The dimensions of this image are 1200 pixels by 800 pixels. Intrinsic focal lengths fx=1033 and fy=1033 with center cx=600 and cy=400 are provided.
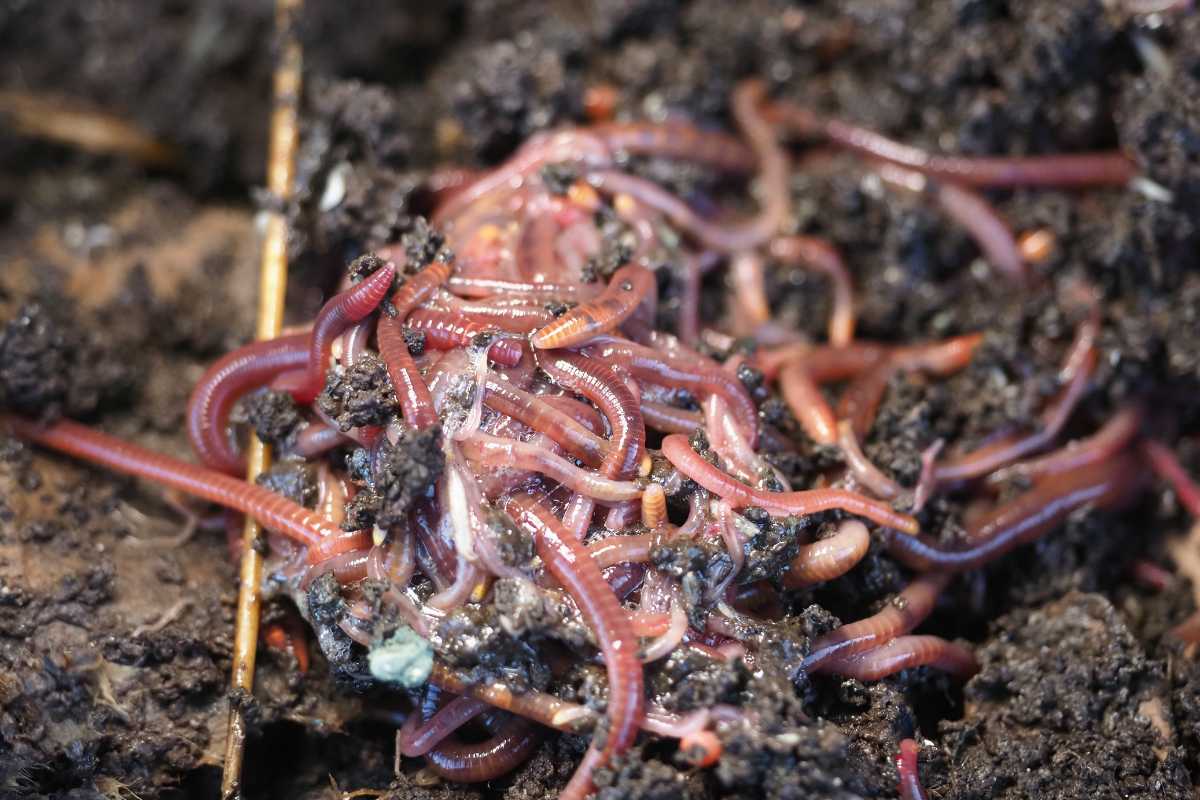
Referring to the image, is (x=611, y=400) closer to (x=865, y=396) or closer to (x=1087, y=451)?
(x=865, y=396)

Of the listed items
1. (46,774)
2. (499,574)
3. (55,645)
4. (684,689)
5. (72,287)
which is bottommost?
(46,774)

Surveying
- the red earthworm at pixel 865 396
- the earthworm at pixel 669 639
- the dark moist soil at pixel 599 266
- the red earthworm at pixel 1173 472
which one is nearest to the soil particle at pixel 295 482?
the dark moist soil at pixel 599 266

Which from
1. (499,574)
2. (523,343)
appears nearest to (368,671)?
(499,574)

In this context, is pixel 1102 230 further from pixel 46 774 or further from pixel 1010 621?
pixel 46 774

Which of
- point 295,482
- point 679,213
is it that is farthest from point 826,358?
point 295,482

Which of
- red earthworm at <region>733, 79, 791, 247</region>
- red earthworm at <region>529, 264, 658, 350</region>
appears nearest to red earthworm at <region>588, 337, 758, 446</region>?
red earthworm at <region>529, 264, 658, 350</region>
